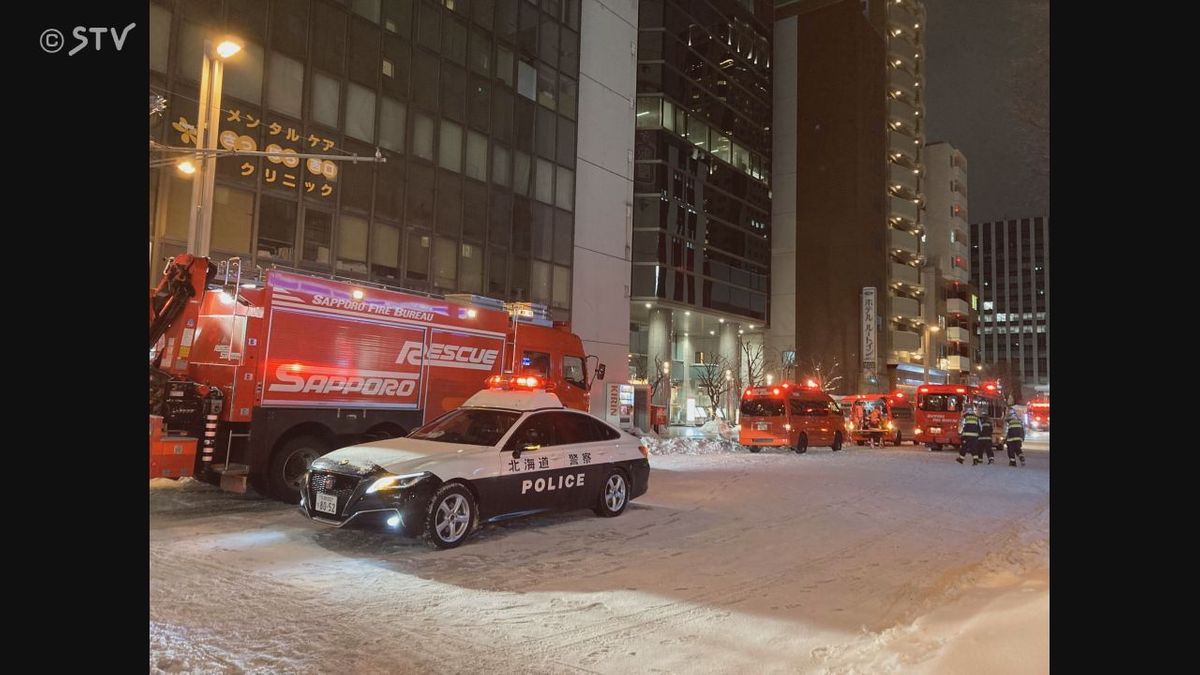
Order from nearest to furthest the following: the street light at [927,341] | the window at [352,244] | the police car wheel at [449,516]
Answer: the police car wheel at [449,516] < the window at [352,244] < the street light at [927,341]

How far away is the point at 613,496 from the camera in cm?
1053

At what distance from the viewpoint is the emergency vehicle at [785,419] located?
25438 millimetres

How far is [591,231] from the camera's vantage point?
3347 centimetres

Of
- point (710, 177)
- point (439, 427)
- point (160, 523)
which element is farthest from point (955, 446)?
point (160, 523)

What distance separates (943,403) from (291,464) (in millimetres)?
25445

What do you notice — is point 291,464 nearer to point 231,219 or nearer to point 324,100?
point 231,219

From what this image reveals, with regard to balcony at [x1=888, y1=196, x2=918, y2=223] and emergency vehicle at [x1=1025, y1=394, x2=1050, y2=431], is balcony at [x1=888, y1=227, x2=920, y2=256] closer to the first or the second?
balcony at [x1=888, y1=196, x2=918, y2=223]

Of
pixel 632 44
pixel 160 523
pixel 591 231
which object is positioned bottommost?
pixel 160 523

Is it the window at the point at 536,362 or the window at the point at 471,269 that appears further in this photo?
the window at the point at 471,269

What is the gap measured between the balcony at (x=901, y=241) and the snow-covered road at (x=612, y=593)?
188 feet

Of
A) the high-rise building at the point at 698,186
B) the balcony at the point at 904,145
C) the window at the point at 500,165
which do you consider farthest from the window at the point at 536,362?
the balcony at the point at 904,145

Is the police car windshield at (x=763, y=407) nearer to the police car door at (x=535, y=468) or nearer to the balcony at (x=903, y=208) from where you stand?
the police car door at (x=535, y=468)
